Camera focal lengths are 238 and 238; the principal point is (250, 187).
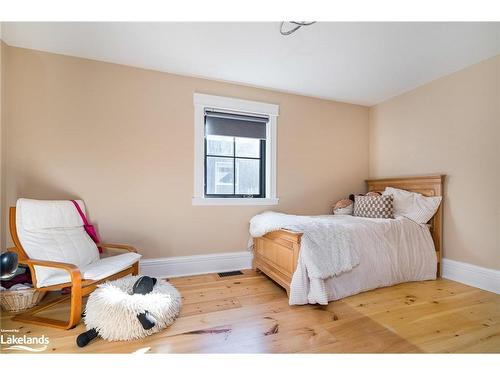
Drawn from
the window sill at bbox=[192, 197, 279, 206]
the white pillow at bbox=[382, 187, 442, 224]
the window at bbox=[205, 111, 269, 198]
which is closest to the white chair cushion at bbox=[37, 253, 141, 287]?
the window sill at bbox=[192, 197, 279, 206]

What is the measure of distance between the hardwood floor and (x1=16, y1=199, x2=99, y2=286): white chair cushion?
414mm

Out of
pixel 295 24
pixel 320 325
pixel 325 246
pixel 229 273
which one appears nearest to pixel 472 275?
pixel 325 246

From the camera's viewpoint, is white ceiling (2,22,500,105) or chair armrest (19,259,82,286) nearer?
chair armrest (19,259,82,286)

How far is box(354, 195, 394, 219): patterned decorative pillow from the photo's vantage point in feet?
9.16

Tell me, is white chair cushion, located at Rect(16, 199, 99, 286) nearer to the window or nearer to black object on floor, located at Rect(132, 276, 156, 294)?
black object on floor, located at Rect(132, 276, 156, 294)

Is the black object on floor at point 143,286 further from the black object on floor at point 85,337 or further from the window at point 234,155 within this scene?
the window at point 234,155

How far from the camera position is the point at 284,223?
2266 mm

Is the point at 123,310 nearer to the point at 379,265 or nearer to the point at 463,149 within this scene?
the point at 379,265

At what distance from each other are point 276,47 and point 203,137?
1205 millimetres

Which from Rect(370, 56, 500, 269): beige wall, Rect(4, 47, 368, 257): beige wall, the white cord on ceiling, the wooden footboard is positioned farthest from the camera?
Rect(370, 56, 500, 269): beige wall

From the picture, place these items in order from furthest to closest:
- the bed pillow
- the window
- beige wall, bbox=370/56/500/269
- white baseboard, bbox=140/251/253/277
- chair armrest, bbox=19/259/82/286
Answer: the bed pillow, the window, white baseboard, bbox=140/251/253/277, beige wall, bbox=370/56/500/269, chair armrest, bbox=19/259/82/286

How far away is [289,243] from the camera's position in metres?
2.17

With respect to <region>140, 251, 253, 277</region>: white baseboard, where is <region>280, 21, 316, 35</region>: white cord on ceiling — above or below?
above

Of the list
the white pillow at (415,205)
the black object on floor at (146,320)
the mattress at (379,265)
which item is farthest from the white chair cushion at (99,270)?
the white pillow at (415,205)
